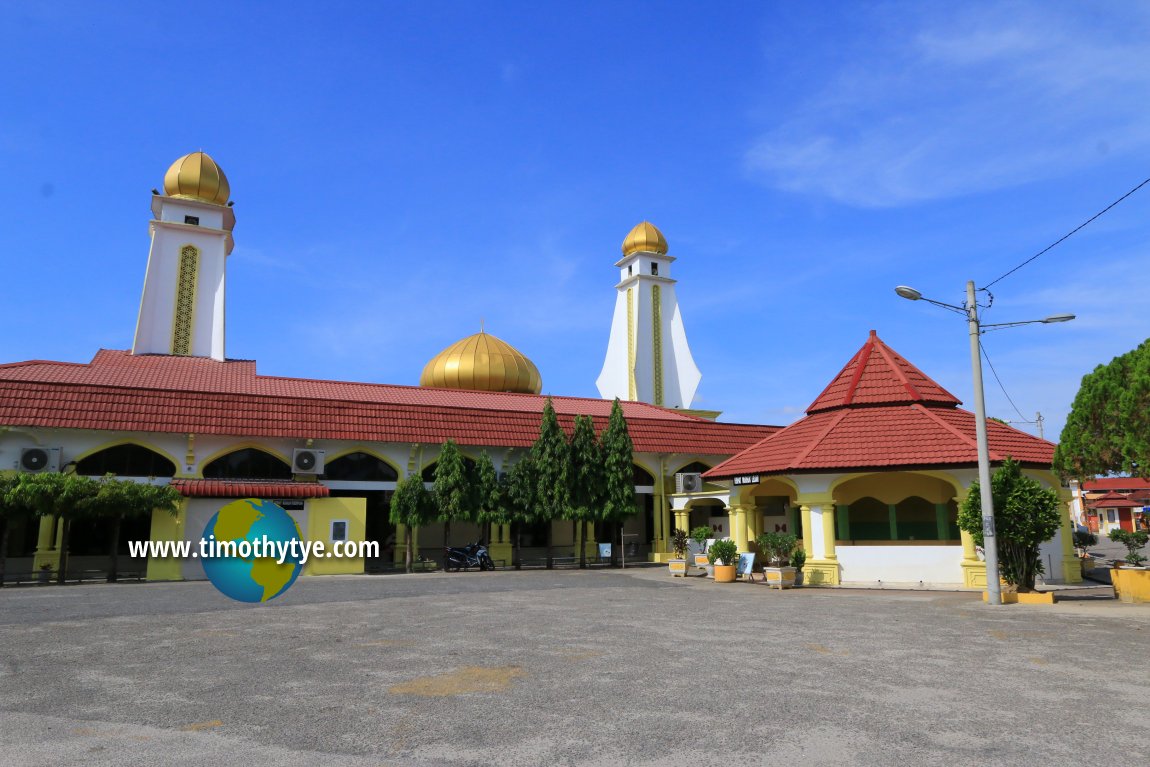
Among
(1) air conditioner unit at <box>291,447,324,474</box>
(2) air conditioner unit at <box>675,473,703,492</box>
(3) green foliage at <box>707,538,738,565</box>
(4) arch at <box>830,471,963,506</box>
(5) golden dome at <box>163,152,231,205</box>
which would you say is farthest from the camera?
(5) golden dome at <box>163,152,231,205</box>

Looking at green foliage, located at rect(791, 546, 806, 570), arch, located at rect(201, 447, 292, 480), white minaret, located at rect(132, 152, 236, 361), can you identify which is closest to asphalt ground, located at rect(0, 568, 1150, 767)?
green foliage, located at rect(791, 546, 806, 570)

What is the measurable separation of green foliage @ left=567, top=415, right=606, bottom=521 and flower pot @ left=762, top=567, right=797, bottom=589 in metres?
10.6

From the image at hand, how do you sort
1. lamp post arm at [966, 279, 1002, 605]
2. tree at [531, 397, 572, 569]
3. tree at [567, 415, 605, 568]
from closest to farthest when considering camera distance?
lamp post arm at [966, 279, 1002, 605], tree at [531, 397, 572, 569], tree at [567, 415, 605, 568]

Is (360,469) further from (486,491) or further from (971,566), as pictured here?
(971,566)

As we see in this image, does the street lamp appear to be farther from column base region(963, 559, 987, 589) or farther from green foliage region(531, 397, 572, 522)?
green foliage region(531, 397, 572, 522)

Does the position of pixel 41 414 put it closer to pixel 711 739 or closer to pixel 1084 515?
pixel 711 739

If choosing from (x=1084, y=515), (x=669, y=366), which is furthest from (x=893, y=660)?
(x=1084, y=515)

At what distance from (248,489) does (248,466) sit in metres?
2.16

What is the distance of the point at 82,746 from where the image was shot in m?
6.02

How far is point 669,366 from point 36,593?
3683cm

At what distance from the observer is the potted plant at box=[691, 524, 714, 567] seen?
86.4 feet

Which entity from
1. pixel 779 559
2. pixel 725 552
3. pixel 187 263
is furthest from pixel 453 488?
pixel 187 263

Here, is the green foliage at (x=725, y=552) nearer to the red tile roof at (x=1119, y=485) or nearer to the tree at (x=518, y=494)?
the tree at (x=518, y=494)

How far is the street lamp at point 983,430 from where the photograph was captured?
16125 millimetres
